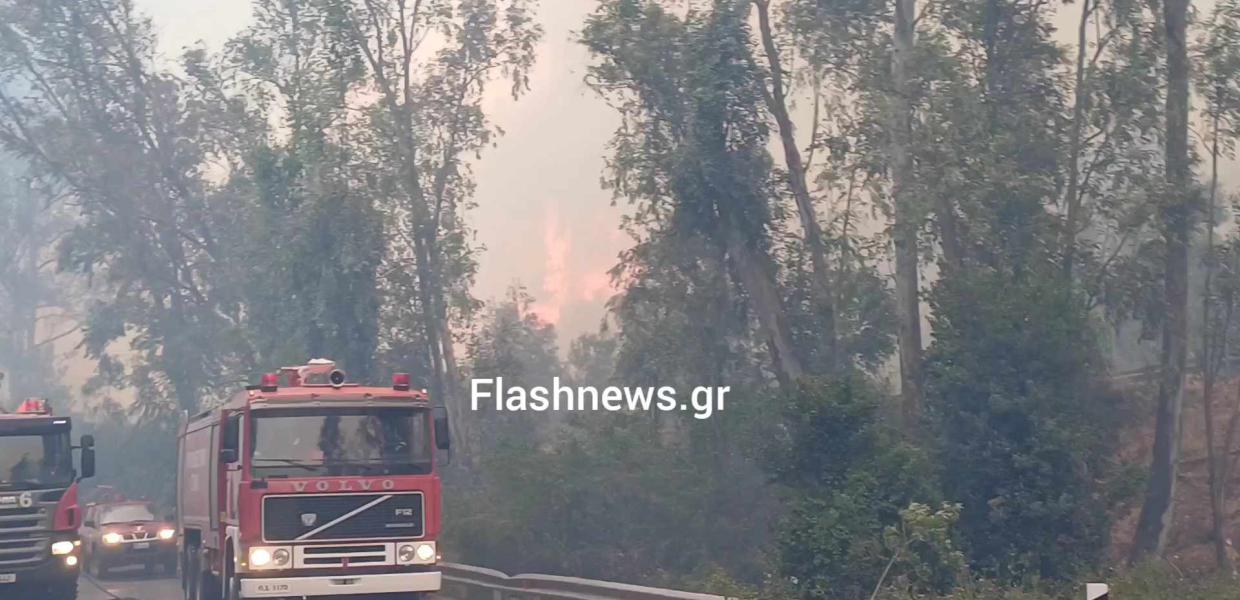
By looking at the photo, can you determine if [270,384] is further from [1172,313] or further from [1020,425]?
[1172,313]

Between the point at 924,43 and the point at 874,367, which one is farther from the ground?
the point at 924,43

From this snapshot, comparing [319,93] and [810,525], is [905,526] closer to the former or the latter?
[810,525]

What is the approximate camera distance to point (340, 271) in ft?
134

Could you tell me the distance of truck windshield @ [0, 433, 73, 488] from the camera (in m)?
19.7

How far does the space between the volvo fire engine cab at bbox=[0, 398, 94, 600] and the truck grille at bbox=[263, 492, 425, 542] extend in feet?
17.7

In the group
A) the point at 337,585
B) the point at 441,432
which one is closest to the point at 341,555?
the point at 337,585

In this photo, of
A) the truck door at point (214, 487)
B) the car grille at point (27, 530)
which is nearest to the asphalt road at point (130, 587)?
the car grille at point (27, 530)

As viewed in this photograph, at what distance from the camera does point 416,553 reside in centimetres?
1639

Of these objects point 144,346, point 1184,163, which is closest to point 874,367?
point 1184,163

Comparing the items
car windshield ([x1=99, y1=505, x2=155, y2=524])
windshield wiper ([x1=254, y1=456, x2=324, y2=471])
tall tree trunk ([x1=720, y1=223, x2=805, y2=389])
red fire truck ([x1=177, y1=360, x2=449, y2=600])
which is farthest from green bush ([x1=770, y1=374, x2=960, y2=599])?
car windshield ([x1=99, y1=505, x2=155, y2=524])

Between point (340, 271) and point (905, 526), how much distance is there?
87.3 feet

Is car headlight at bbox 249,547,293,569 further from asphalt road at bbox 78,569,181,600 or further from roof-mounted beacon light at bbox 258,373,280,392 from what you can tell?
asphalt road at bbox 78,569,181,600

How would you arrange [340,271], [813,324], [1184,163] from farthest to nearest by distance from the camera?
[340,271] < [813,324] < [1184,163]

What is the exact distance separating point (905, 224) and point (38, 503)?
17.1 meters
